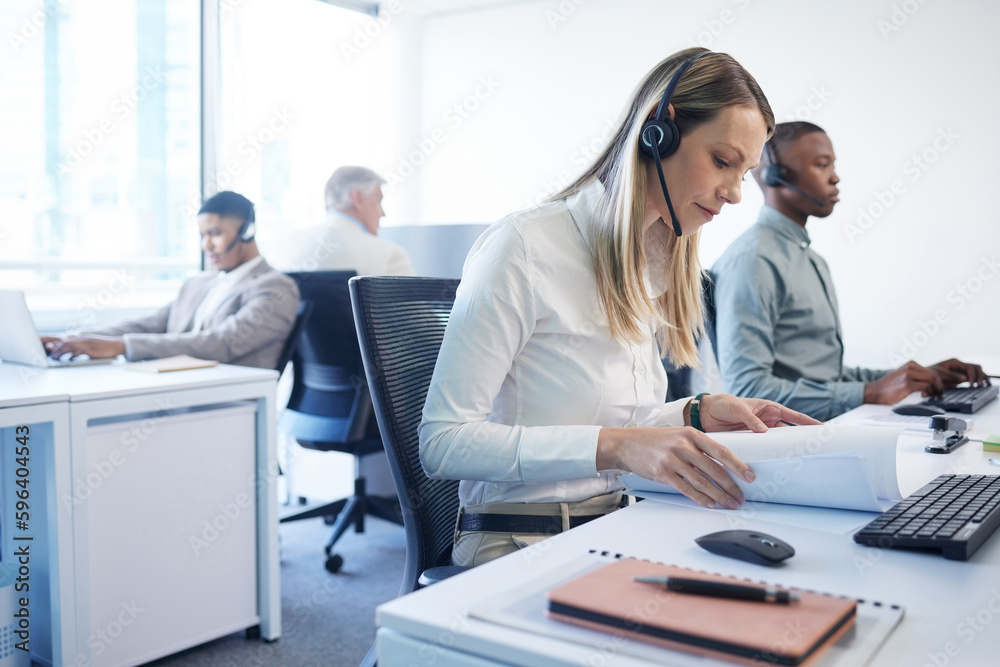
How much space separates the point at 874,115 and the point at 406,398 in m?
3.43

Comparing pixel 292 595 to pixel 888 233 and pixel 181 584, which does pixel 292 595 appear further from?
pixel 888 233

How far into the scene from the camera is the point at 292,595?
258 centimetres

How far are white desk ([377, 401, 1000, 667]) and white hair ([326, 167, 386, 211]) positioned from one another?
8.90 feet

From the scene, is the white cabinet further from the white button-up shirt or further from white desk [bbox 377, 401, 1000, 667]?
white desk [bbox 377, 401, 1000, 667]

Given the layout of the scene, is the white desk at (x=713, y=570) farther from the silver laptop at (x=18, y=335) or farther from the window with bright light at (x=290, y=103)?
the window with bright light at (x=290, y=103)

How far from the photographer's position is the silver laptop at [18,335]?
2.09 meters

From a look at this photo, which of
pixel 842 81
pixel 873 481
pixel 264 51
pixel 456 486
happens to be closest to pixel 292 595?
pixel 456 486

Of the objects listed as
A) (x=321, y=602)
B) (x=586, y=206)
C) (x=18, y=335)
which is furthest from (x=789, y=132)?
(x=18, y=335)

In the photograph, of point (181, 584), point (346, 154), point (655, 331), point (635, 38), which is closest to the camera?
point (655, 331)

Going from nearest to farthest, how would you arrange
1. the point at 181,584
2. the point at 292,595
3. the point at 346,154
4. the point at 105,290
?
the point at 181,584, the point at 292,595, the point at 105,290, the point at 346,154

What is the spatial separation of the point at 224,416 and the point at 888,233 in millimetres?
3083

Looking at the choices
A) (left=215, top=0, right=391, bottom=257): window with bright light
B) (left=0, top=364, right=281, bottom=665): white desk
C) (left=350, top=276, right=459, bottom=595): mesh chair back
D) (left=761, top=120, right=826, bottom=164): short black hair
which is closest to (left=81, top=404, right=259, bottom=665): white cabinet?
(left=0, top=364, right=281, bottom=665): white desk

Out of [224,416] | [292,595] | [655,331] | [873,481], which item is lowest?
[292,595]

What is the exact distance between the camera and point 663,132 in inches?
44.6
